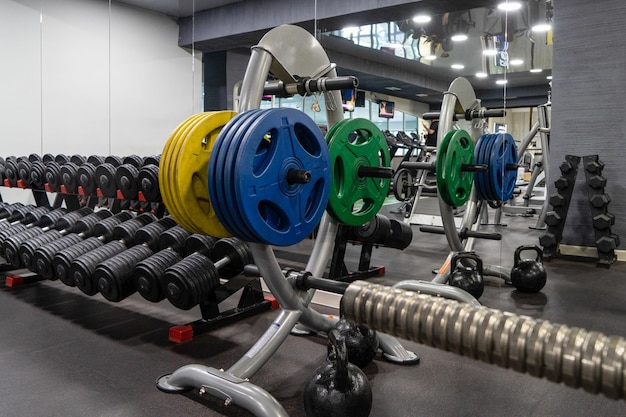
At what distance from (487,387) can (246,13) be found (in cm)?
410

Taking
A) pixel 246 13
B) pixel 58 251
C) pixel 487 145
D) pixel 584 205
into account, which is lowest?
pixel 58 251

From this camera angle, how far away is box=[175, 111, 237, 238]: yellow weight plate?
5.82 feet

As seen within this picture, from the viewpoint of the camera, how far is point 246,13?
476cm

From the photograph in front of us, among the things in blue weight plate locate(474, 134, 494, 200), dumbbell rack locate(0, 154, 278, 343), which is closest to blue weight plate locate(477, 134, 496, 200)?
blue weight plate locate(474, 134, 494, 200)

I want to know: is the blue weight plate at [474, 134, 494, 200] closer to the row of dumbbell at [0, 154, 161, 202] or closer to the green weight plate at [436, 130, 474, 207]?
the green weight plate at [436, 130, 474, 207]

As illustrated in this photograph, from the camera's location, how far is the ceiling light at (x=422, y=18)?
450 centimetres

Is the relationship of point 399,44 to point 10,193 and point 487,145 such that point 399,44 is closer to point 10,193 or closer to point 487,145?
point 487,145

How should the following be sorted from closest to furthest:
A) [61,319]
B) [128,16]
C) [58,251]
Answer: [61,319], [58,251], [128,16]

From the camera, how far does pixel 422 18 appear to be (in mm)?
4531

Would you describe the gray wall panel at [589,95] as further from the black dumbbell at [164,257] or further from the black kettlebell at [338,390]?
the black kettlebell at [338,390]

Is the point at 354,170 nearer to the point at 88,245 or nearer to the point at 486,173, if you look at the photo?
the point at 486,173

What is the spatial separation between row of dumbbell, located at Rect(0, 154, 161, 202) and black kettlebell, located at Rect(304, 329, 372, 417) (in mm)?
1678

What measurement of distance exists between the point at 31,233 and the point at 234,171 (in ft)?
8.27

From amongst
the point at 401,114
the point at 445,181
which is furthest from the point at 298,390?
the point at 401,114
